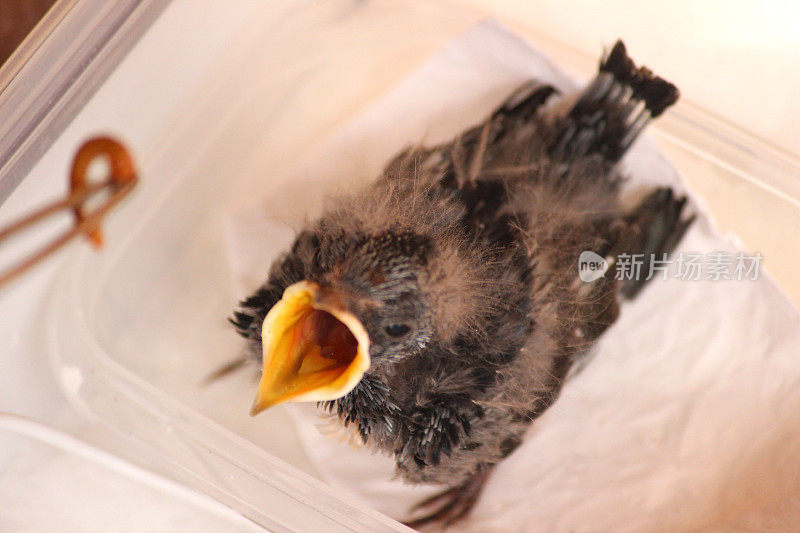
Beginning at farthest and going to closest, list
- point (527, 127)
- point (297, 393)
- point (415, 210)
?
point (527, 127)
point (415, 210)
point (297, 393)

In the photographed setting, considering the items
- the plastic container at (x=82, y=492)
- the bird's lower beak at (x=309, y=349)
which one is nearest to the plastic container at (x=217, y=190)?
the plastic container at (x=82, y=492)

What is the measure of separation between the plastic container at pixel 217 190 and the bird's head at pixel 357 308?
28 centimetres

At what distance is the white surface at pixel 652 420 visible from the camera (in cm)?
96

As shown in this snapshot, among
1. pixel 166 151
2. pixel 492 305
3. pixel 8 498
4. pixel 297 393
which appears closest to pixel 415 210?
pixel 492 305

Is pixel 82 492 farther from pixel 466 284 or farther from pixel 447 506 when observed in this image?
pixel 466 284

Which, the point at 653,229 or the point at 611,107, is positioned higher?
the point at 611,107

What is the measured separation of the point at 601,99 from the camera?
925 millimetres

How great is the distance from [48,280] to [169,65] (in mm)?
351

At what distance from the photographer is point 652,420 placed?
101 cm

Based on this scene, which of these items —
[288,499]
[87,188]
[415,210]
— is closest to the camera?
[87,188]

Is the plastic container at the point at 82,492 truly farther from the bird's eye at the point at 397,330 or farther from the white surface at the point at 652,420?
the bird's eye at the point at 397,330

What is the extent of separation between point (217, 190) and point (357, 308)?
56cm

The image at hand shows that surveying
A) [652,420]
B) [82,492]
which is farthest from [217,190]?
[652,420]

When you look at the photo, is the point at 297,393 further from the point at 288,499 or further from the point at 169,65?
the point at 169,65
